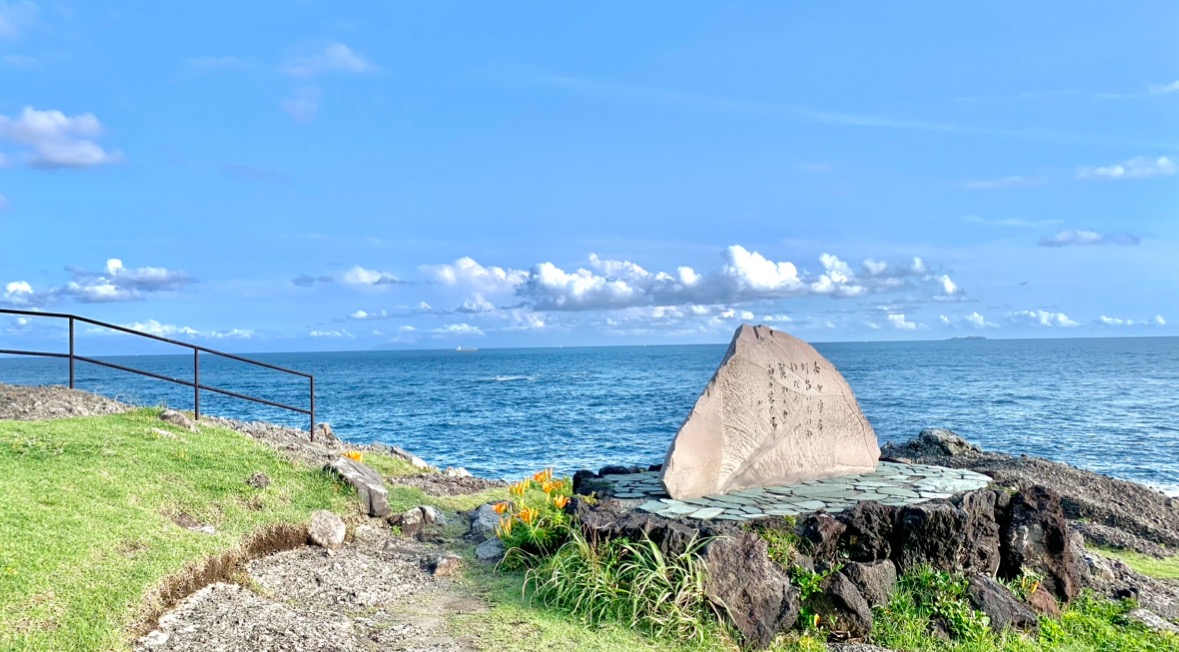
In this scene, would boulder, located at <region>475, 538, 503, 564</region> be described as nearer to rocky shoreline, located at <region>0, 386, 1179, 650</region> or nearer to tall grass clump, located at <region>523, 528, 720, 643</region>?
rocky shoreline, located at <region>0, 386, 1179, 650</region>

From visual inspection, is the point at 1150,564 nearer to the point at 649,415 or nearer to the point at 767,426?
the point at 767,426

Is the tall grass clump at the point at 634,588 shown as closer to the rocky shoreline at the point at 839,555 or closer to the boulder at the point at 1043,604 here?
the rocky shoreline at the point at 839,555

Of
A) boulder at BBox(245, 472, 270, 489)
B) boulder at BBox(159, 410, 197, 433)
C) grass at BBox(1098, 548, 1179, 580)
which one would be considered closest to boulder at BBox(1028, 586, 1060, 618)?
grass at BBox(1098, 548, 1179, 580)

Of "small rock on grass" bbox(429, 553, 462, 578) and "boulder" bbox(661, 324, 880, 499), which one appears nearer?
"small rock on grass" bbox(429, 553, 462, 578)

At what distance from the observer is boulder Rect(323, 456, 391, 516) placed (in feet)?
27.4

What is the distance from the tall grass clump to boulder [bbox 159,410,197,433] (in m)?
5.78

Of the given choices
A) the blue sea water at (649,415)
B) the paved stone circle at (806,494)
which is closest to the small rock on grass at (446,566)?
the paved stone circle at (806,494)

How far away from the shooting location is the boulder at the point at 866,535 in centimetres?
684

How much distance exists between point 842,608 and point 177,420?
26.9ft

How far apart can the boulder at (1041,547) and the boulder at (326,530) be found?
6103 millimetres

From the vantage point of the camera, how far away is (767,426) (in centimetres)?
809

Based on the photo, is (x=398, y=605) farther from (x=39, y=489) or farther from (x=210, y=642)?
(x=39, y=489)

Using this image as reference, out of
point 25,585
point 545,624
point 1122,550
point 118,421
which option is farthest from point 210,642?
point 1122,550

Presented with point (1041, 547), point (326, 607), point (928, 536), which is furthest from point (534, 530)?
point (1041, 547)
